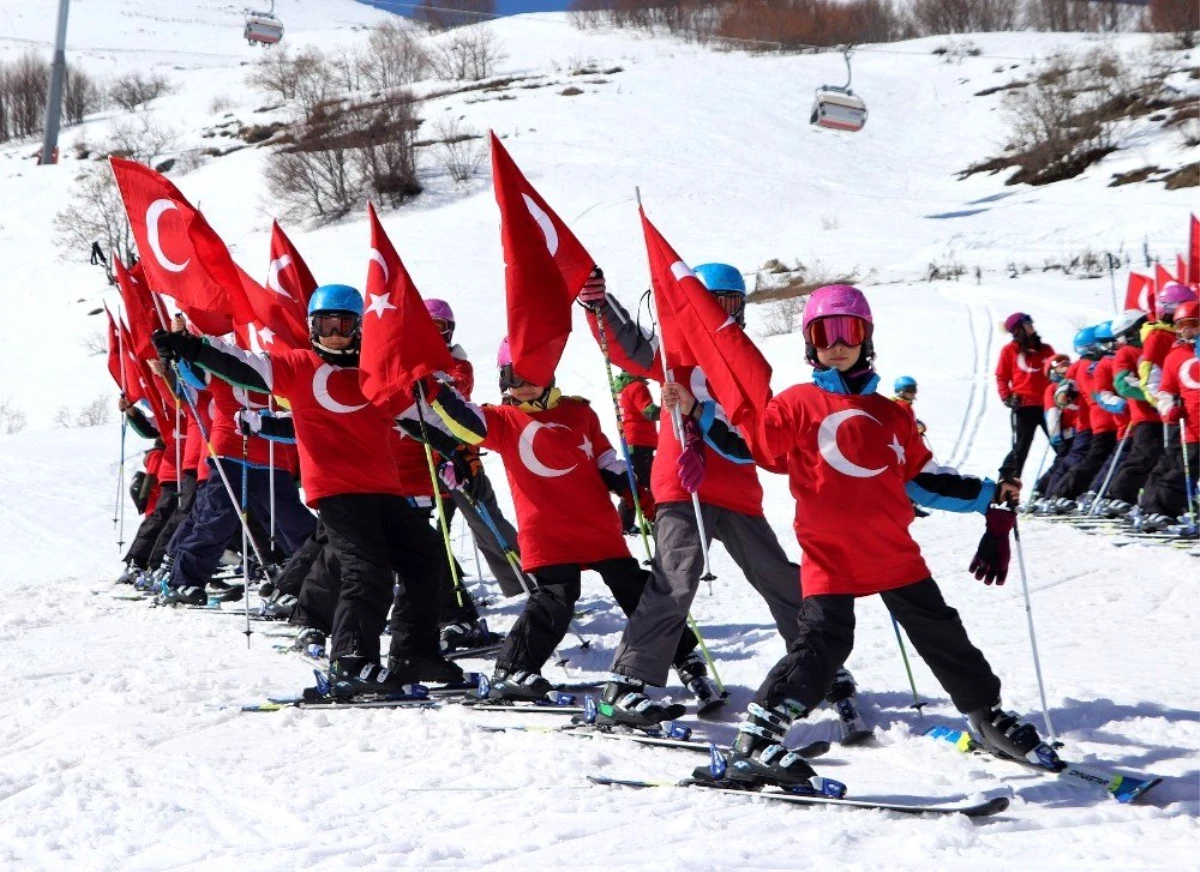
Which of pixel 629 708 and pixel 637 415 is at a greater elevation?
pixel 637 415

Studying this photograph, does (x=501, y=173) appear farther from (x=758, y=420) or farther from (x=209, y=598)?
(x=209, y=598)

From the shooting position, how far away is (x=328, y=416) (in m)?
6.55

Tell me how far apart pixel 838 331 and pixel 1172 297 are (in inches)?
306

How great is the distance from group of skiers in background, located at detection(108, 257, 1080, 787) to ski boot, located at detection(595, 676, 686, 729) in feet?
0.04

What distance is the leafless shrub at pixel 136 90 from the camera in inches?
3103

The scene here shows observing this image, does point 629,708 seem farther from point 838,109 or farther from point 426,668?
point 838,109

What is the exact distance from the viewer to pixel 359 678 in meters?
6.17

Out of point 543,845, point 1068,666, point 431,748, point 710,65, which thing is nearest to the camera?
point 543,845

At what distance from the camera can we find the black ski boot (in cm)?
437

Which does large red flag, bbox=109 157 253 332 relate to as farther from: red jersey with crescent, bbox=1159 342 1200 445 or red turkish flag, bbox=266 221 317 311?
red jersey with crescent, bbox=1159 342 1200 445

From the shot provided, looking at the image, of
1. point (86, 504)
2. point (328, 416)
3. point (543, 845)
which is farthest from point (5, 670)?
point (86, 504)

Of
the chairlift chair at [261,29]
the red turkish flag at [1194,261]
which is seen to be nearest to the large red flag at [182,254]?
the red turkish flag at [1194,261]

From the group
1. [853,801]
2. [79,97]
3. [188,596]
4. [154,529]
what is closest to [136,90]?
[79,97]

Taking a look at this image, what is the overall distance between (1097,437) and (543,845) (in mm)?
11515
